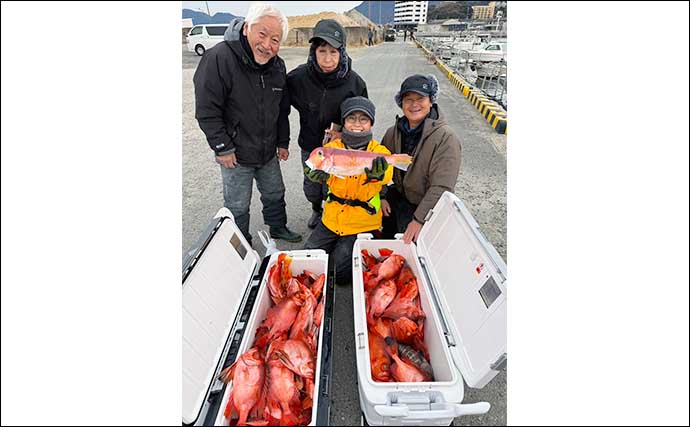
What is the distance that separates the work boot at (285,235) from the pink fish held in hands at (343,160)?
1.52 m

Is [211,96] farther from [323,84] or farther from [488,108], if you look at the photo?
[488,108]

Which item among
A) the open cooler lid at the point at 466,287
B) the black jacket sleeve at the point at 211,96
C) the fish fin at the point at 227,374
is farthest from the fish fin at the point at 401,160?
the fish fin at the point at 227,374

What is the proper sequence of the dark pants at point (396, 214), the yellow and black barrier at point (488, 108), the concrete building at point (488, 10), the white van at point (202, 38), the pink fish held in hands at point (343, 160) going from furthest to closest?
the white van at point (202, 38)
the yellow and black barrier at point (488, 108)
the dark pants at point (396, 214)
the pink fish held in hands at point (343, 160)
the concrete building at point (488, 10)

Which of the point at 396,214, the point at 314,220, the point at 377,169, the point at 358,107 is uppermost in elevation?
the point at 358,107

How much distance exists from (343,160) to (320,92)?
95 cm

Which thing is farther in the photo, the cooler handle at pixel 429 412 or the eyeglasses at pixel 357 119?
the eyeglasses at pixel 357 119

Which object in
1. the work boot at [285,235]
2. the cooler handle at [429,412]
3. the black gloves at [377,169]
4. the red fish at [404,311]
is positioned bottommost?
the cooler handle at [429,412]

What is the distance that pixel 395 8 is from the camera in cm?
280

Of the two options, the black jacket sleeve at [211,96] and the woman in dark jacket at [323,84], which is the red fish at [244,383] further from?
the woman in dark jacket at [323,84]

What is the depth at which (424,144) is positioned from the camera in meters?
2.88

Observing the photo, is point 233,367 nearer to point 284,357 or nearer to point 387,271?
point 284,357

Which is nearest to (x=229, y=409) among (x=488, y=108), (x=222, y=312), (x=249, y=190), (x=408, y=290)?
(x=222, y=312)

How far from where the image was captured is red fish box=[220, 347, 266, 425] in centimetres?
183

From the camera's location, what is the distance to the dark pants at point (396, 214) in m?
3.37
